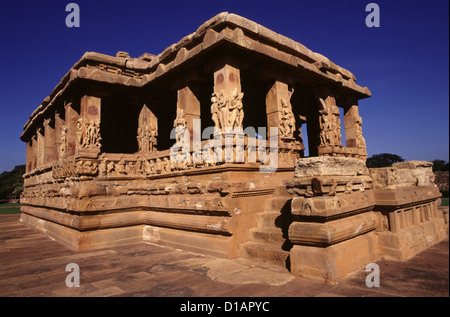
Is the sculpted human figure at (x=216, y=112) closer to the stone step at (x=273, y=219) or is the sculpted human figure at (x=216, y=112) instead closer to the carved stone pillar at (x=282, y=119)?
the carved stone pillar at (x=282, y=119)

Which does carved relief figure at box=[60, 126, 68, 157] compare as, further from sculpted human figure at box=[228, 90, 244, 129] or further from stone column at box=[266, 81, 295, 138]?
stone column at box=[266, 81, 295, 138]

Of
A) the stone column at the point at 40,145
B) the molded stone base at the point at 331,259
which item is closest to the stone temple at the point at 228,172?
the molded stone base at the point at 331,259

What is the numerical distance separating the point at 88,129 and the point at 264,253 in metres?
5.62

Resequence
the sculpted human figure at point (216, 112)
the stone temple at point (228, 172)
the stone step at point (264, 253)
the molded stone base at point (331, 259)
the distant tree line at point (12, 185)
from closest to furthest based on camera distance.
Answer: the molded stone base at point (331, 259), the stone temple at point (228, 172), the stone step at point (264, 253), the sculpted human figure at point (216, 112), the distant tree line at point (12, 185)

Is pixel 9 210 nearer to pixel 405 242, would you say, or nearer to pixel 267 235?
pixel 267 235

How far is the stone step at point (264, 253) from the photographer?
4223 mm

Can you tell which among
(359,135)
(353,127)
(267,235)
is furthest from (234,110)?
(359,135)

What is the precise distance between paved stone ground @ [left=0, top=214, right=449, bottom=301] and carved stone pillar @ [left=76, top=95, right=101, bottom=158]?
290cm

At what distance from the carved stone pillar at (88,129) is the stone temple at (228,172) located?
1.1 inches

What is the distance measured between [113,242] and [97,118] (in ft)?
10.7

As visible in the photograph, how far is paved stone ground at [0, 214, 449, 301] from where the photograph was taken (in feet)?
10.5

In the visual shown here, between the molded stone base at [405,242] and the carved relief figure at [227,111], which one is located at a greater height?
the carved relief figure at [227,111]
